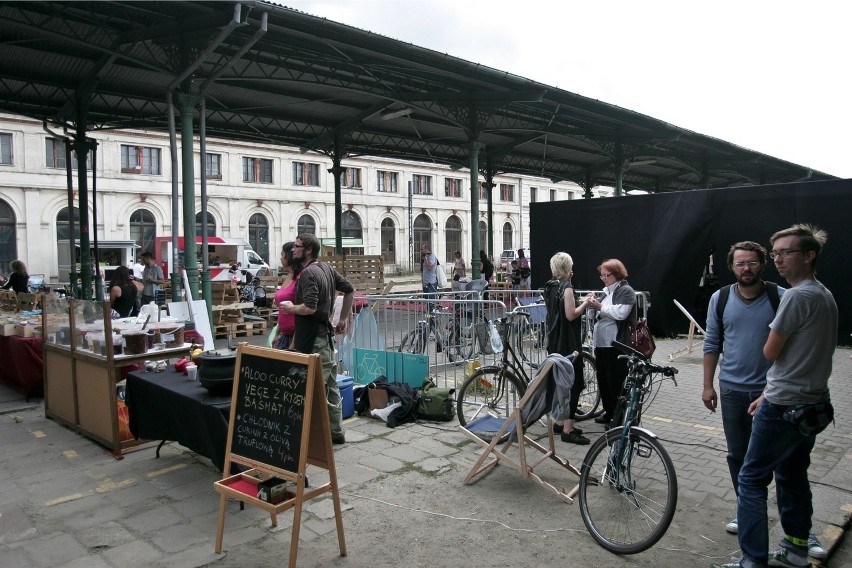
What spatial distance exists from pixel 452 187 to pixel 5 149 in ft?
99.2

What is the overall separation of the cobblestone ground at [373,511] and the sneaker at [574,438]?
122 mm

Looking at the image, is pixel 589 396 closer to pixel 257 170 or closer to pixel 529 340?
pixel 529 340

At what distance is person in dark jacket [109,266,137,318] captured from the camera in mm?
8820

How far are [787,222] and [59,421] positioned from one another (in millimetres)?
12240

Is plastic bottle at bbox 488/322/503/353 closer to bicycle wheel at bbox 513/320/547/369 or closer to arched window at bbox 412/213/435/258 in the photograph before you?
bicycle wheel at bbox 513/320/547/369

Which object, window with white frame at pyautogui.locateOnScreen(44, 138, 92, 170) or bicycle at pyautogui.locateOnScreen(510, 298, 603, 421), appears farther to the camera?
window with white frame at pyautogui.locateOnScreen(44, 138, 92, 170)

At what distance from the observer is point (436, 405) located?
6.58m

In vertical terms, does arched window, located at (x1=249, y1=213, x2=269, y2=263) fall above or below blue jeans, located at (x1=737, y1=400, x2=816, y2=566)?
above

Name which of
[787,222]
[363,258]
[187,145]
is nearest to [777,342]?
[787,222]

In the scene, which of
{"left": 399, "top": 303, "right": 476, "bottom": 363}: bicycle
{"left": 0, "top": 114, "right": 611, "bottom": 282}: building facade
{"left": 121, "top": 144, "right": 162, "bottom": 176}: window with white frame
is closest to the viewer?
{"left": 399, "top": 303, "right": 476, "bottom": 363}: bicycle

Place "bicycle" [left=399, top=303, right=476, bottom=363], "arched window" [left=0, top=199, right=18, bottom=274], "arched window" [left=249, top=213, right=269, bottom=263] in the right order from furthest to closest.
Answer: "arched window" [left=249, top=213, right=269, bottom=263] → "arched window" [left=0, top=199, right=18, bottom=274] → "bicycle" [left=399, top=303, right=476, bottom=363]

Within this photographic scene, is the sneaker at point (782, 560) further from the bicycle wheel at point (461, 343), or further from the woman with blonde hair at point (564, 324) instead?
the bicycle wheel at point (461, 343)

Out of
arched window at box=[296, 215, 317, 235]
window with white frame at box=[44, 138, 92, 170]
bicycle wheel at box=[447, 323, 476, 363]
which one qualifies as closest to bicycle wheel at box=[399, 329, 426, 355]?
bicycle wheel at box=[447, 323, 476, 363]

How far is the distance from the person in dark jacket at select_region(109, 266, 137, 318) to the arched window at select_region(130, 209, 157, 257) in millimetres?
27512
